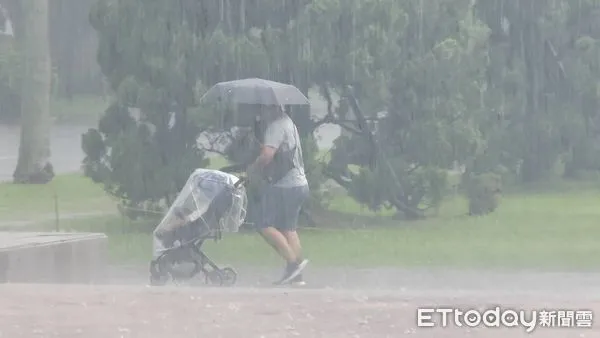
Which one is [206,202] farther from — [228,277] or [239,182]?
[228,277]

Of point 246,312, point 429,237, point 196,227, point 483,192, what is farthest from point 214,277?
point 483,192

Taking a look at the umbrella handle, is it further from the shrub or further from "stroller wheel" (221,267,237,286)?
the shrub

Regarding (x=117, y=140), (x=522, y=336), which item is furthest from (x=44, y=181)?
(x=522, y=336)

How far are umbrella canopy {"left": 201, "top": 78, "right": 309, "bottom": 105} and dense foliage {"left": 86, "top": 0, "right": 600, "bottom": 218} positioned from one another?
9.80 ft

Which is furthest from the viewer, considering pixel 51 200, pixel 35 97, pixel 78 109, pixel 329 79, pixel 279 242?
pixel 78 109

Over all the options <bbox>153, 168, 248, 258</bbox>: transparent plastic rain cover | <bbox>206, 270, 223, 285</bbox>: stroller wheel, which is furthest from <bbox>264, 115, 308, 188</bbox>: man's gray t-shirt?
<bbox>206, 270, 223, 285</bbox>: stroller wheel

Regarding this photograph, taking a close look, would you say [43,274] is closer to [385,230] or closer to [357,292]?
[357,292]

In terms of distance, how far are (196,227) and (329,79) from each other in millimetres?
5330

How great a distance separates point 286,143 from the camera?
11281mm

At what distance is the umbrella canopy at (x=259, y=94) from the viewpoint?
1181 cm

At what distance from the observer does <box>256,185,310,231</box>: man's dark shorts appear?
11.2 metres

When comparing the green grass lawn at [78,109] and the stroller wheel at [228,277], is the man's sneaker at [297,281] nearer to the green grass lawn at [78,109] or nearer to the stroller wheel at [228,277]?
the stroller wheel at [228,277]

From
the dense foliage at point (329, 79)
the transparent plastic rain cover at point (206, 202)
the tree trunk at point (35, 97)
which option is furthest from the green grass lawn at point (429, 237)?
the transparent plastic rain cover at point (206, 202)

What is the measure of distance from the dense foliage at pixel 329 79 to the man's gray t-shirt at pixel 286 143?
13.8 feet
